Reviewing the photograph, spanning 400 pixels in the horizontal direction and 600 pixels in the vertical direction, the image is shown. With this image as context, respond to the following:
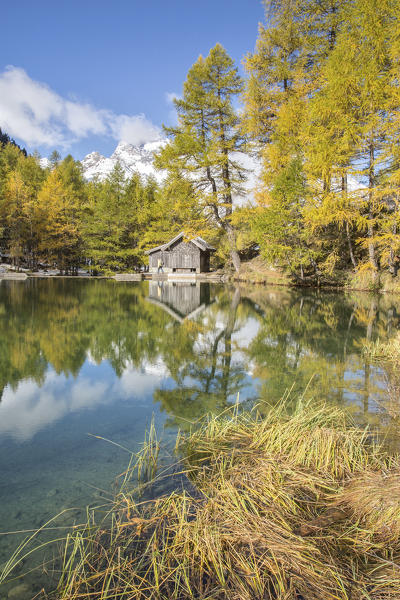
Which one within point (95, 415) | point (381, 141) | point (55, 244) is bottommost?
point (95, 415)

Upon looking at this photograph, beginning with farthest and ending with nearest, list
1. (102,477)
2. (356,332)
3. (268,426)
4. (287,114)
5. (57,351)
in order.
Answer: (287,114)
(356,332)
(57,351)
(268,426)
(102,477)

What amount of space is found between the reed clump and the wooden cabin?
1321 inches

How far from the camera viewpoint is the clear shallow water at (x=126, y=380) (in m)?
3.03

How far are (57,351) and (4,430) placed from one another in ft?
11.9

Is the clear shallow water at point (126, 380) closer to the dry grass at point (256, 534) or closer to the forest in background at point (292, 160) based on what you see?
the dry grass at point (256, 534)

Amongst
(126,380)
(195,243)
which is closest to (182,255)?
(195,243)

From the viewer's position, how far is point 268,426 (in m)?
3.64

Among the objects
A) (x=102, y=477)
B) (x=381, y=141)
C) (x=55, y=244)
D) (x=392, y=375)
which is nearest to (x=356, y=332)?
(x=392, y=375)

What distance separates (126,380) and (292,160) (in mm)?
19424

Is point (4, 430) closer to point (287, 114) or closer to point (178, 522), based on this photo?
point (178, 522)

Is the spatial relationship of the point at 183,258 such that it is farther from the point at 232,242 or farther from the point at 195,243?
the point at 232,242

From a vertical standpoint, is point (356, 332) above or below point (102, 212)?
below

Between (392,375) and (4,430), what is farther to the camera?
(392,375)

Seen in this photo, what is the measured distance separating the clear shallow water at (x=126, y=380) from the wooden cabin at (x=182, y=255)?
2525 cm
